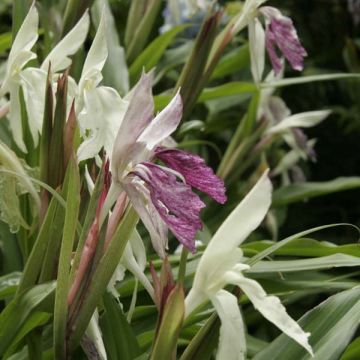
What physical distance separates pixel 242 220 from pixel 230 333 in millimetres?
80

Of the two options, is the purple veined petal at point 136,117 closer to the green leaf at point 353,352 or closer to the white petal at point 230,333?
the white petal at point 230,333

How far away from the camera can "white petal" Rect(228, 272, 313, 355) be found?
59cm

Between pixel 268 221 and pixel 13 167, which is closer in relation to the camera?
pixel 13 167

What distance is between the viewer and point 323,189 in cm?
146

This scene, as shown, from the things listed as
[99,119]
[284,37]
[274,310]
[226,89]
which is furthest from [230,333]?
[226,89]

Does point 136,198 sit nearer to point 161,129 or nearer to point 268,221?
point 161,129

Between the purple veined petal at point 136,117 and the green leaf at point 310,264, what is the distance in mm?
213

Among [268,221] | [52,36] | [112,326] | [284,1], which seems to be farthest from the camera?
[284,1]

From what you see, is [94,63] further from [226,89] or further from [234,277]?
[226,89]

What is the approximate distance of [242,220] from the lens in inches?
24.2

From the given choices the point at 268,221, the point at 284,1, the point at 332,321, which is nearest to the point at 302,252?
the point at 332,321

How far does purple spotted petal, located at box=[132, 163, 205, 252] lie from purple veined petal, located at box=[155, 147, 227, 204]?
23mm

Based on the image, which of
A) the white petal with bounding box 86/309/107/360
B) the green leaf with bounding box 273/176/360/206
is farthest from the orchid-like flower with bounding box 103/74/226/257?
the green leaf with bounding box 273/176/360/206

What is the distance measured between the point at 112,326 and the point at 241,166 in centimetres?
75
